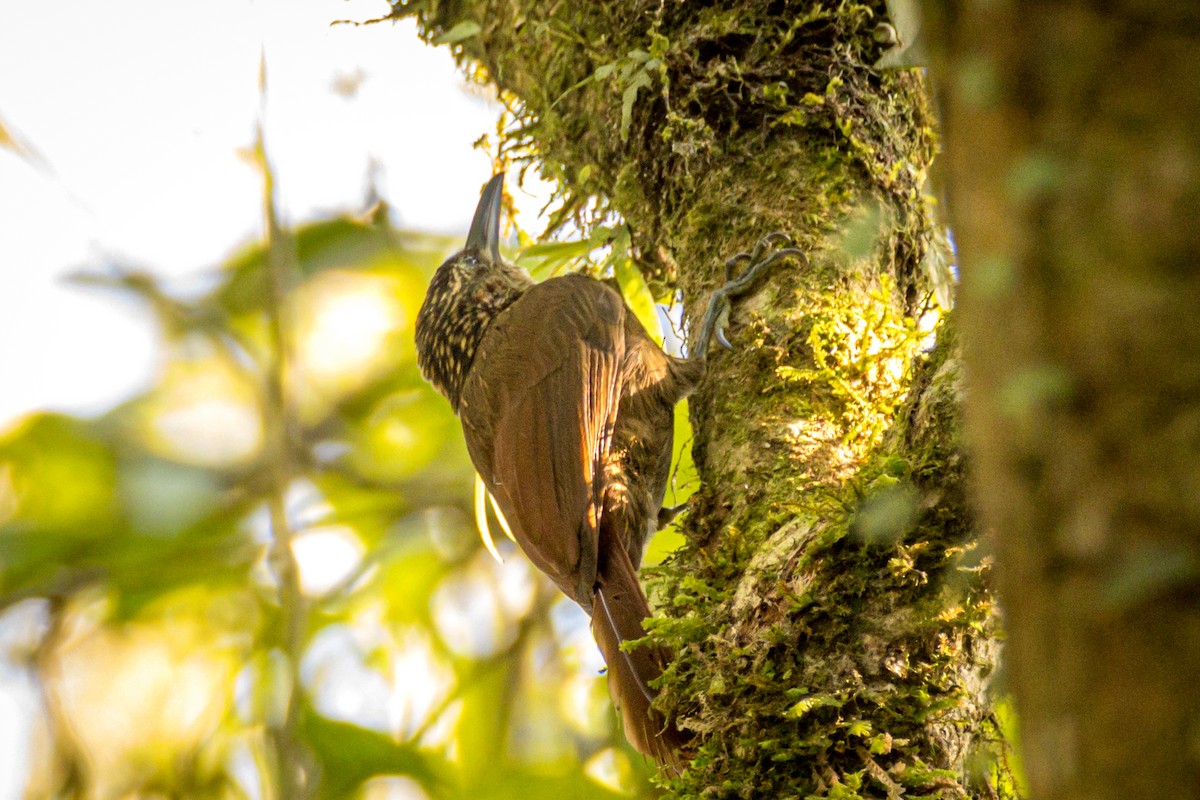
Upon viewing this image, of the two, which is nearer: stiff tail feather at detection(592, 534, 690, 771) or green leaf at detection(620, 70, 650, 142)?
stiff tail feather at detection(592, 534, 690, 771)

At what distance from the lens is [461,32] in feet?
10.7

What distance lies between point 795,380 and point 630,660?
66 centimetres

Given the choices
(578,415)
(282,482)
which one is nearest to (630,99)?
(578,415)

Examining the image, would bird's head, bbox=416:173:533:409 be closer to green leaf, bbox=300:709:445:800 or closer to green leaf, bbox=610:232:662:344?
green leaf, bbox=610:232:662:344

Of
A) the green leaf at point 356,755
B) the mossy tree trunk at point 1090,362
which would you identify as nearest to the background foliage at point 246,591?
the green leaf at point 356,755

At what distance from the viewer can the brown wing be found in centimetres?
247

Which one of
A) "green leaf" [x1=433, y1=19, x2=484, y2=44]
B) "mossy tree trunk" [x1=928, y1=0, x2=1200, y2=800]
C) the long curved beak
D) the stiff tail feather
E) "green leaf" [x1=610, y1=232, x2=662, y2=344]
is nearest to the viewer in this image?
"mossy tree trunk" [x1=928, y1=0, x2=1200, y2=800]

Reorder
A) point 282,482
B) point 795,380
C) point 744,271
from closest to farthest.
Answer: point 282,482 < point 795,380 < point 744,271

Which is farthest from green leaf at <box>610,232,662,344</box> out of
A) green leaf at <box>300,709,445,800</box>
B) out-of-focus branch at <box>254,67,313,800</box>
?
green leaf at <box>300,709,445,800</box>

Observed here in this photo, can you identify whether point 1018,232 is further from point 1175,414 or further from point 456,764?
point 456,764

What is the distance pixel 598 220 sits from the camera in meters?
3.06

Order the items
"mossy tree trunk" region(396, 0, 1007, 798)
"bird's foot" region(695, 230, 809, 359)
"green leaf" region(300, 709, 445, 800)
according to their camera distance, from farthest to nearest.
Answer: "green leaf" region(300, 709, 445, 800), "bird's foot" region(695, 230, 809, 359), "mossy tree trunk" region(396, 0, 1007, 798)

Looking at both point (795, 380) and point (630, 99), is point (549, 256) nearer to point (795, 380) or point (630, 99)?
point (630, 99)

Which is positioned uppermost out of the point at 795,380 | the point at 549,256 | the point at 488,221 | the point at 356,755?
the point at 488,221
